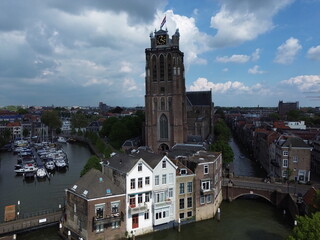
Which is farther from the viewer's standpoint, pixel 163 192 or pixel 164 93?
pixel 164 93

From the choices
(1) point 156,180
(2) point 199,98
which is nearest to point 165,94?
(2) point 199,98

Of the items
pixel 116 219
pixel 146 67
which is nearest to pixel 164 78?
pixel 146 67

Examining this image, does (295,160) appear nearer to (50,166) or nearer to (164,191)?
(164,191)

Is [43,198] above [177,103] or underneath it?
underneath

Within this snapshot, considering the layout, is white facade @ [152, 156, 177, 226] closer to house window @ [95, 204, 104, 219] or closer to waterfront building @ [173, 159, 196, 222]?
waterfront building @ [173, 159, 196, 222]

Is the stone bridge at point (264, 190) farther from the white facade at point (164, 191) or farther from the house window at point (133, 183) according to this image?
the house window at point (133, 183)

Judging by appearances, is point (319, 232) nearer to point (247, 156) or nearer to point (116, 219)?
point (116, 219)
